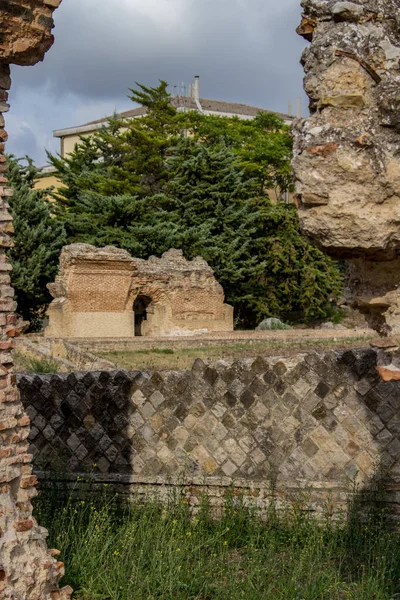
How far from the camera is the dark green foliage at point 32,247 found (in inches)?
1038

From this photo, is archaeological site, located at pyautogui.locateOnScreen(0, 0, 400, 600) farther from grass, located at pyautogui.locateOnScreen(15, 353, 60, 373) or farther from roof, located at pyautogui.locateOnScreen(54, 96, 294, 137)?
roof, located at pyautogui.locateOnScreen(54, 96, 294, 137)

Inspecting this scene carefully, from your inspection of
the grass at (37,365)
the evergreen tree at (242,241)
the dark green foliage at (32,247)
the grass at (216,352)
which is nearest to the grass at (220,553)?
the grass at (37,365)

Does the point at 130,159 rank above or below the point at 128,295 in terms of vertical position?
above

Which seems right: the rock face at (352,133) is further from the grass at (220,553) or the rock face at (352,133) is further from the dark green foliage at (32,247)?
the dark green foliage at (32,247)

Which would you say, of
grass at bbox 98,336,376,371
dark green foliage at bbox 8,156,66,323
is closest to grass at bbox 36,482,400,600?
grass at bbox 98,336,376,371

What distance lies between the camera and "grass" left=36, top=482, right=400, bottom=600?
14.0ft

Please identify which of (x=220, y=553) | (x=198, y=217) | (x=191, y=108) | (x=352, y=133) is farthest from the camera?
(x=191, y=108)

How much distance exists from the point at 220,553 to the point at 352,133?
281cm

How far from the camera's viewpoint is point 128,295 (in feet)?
82.1

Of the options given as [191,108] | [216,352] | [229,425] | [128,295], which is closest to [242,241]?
[128,295]

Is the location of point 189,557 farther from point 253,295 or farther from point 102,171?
point 102,171

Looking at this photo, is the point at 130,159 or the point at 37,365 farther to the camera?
the point at 130,159

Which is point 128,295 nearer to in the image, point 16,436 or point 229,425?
point 229,425

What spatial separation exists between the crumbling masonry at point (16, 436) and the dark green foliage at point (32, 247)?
2230 centimetres
